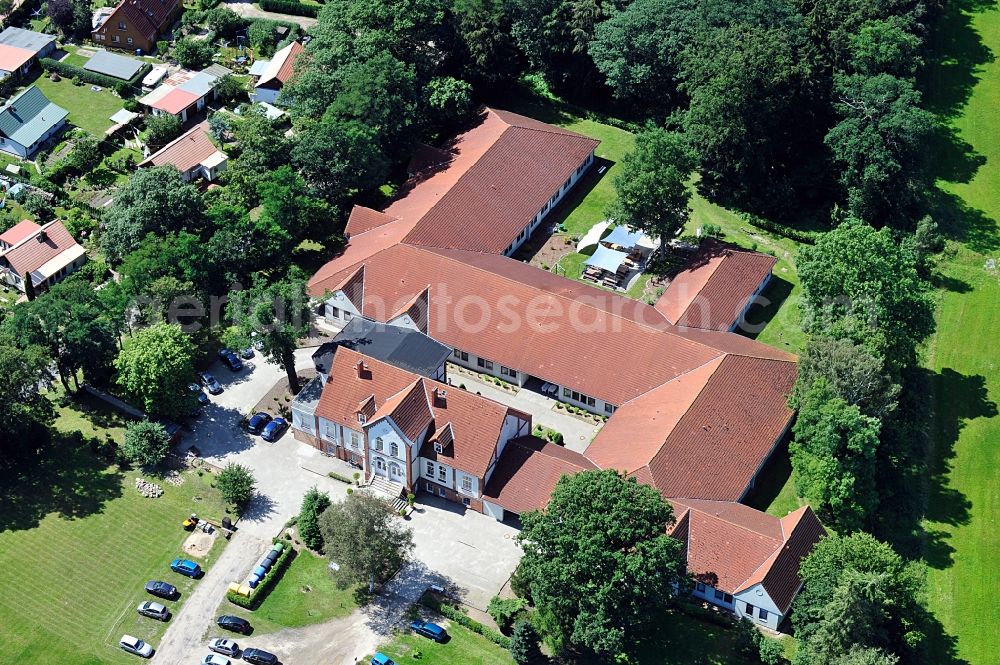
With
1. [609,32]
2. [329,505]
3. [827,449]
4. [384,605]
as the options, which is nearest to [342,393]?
A: [329,505]

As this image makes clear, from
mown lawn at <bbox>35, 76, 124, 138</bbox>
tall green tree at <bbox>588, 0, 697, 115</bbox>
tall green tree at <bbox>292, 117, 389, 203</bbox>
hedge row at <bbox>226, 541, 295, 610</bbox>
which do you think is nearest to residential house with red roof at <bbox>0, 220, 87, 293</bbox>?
mown lawn at <bbox>35, 76, 124, 138</bbox>

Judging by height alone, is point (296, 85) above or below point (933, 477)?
above

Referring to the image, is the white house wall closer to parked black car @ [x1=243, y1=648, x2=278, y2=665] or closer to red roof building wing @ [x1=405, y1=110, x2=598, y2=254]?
parked black car @ [x1=243, y1=648, x2=278, y2=665]

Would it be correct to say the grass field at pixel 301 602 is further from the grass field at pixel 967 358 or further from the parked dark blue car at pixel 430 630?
the grass field at pixel 967 358

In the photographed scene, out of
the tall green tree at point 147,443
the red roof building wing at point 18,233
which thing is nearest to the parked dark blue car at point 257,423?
the tall green tree at point 147,443

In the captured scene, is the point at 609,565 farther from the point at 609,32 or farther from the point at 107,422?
the point at 609,32

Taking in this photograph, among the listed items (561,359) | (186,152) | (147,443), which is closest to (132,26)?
(186,152)
